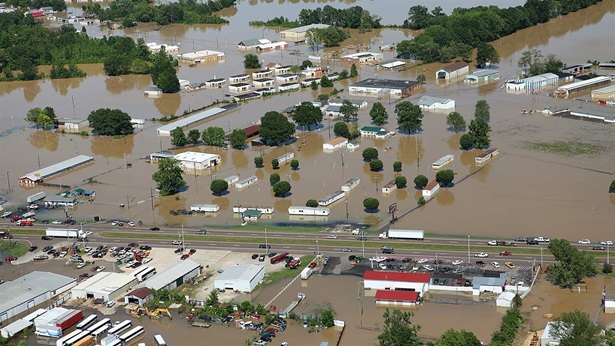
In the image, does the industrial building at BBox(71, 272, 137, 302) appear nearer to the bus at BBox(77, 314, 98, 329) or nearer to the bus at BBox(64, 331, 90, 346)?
the bus at BBox(77, 314, 98, 329)

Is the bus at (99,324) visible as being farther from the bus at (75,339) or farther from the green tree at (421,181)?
the green tree at (421,181)

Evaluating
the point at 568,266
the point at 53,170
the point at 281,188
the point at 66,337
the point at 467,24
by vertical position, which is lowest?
the point at 66,337

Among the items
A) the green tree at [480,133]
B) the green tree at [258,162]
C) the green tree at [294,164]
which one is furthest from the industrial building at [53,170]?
the green tree at [480,133]

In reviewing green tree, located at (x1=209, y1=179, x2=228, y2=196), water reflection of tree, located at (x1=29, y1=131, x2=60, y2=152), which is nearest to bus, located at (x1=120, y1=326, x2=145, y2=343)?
green tree, located at (x1=209, y1=179, x2=228, y2=196)

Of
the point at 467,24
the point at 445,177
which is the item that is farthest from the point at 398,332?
the point at 467,24

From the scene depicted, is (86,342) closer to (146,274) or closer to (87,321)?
(87,321)

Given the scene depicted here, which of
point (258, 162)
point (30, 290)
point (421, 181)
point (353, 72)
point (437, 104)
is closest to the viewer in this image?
point (30, 290)

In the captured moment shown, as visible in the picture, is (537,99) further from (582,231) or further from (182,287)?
(182,287)
